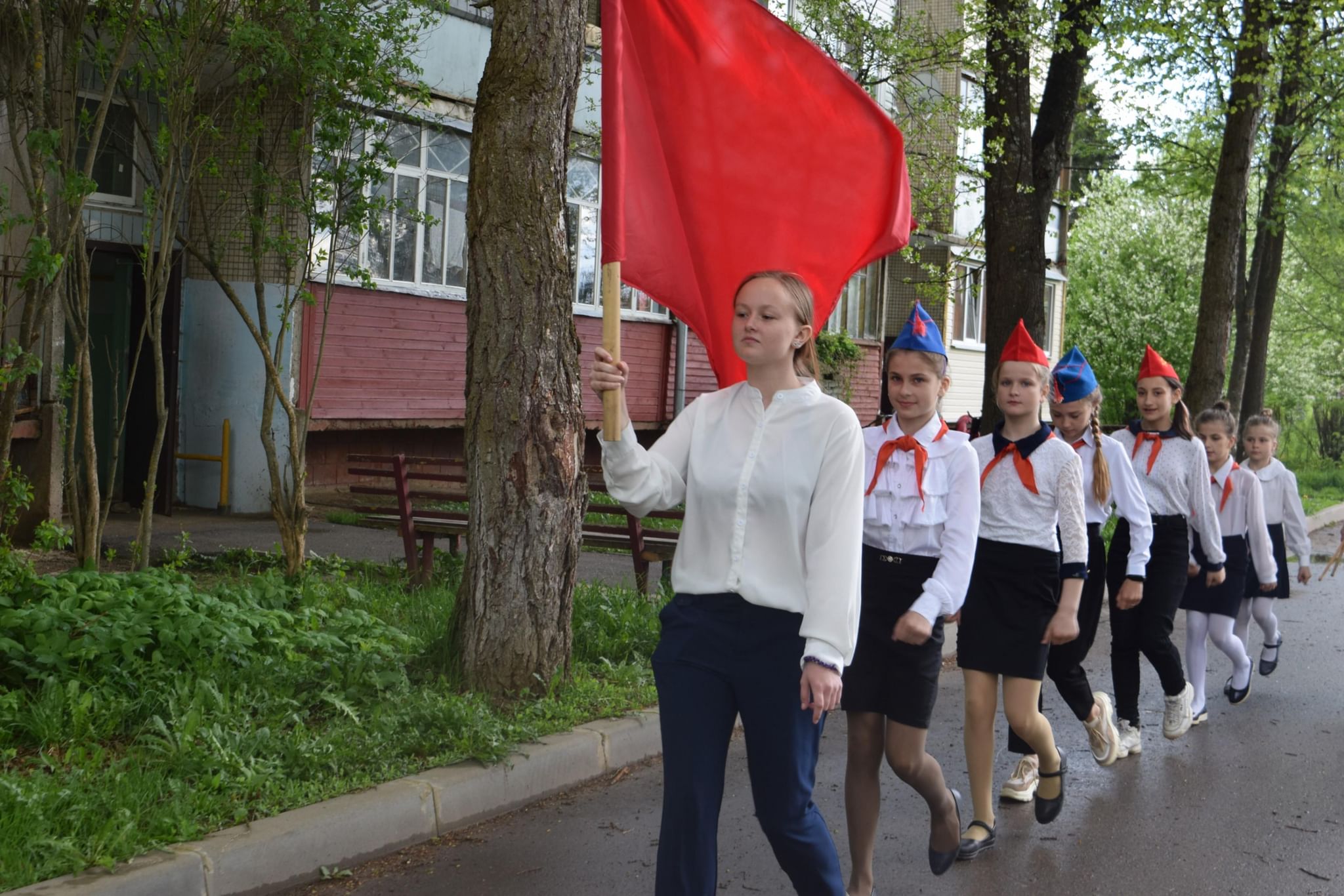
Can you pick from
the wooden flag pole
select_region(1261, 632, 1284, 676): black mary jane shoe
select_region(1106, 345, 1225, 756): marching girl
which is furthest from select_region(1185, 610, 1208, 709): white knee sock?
the wooden flag pole

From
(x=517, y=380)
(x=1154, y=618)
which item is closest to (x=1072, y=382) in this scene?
(x=1154, y=618)

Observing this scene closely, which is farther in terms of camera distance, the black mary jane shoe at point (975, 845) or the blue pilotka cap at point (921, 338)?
the black mary jane shoe at point (975, 845)

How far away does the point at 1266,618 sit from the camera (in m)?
9.50

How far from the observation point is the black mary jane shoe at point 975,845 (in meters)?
5.48

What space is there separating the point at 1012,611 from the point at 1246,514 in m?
3.96

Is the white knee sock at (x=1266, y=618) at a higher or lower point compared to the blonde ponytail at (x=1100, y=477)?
lower

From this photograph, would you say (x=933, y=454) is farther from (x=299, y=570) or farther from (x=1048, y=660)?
(x=299, y=570)

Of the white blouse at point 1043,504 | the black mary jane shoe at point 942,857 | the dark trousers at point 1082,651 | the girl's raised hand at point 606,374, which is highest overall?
the girl's raised hand at point 606,374

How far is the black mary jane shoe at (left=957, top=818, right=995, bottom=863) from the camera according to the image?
548 centimetres

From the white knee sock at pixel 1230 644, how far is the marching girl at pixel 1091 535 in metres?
2.02

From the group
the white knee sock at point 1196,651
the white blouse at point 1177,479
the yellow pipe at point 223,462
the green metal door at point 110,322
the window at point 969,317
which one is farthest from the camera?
the window at point 969,317

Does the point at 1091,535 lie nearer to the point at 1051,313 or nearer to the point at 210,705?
the point at 210,705

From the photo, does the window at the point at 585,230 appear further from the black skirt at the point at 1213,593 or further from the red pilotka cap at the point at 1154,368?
the red pilotka cap at the point at 1154,368

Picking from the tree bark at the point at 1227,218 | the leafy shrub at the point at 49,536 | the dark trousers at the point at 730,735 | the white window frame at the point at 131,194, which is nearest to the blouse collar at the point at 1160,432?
the dark trousers at the point at 730,735
